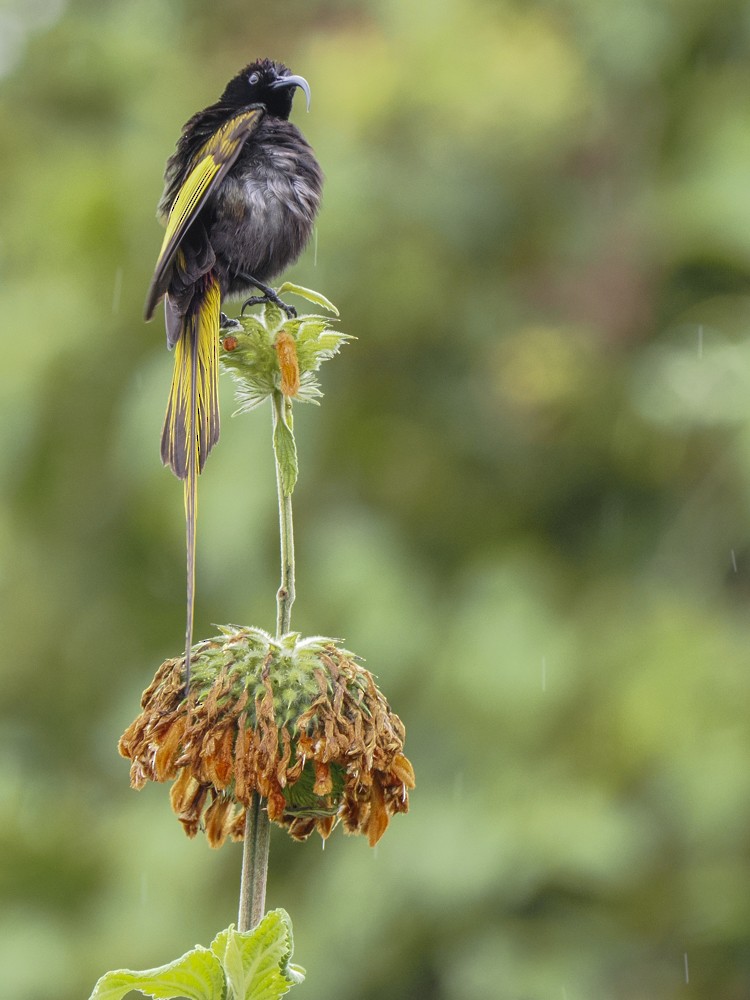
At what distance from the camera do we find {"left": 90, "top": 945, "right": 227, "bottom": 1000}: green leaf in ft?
3.30

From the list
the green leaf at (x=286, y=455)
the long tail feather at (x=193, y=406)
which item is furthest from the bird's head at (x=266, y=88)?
the green leaf at (x=286, y=455)

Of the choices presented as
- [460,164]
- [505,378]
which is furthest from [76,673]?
[460,164]

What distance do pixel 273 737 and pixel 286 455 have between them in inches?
9.5

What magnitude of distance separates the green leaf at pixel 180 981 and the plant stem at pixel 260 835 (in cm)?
4

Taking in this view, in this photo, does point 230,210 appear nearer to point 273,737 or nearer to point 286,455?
point 286,455

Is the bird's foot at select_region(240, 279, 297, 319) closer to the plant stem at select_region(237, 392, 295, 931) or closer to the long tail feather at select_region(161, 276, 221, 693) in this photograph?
the long tail feather at select_region(161, 276, 221, 693)

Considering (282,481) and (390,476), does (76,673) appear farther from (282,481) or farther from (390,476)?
(282,481)

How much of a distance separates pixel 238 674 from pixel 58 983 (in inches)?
148

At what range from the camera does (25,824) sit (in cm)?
501

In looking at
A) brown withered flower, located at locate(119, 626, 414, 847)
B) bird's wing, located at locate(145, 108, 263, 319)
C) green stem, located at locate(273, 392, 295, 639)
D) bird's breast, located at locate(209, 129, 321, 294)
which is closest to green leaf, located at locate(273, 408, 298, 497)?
green stem, located at locate(273, 392, 295, 639)

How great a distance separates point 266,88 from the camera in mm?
2045

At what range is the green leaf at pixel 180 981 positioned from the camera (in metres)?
1.01

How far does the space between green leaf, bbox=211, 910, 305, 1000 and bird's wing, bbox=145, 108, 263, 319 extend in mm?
638

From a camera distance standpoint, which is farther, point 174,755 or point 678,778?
point 678,778
